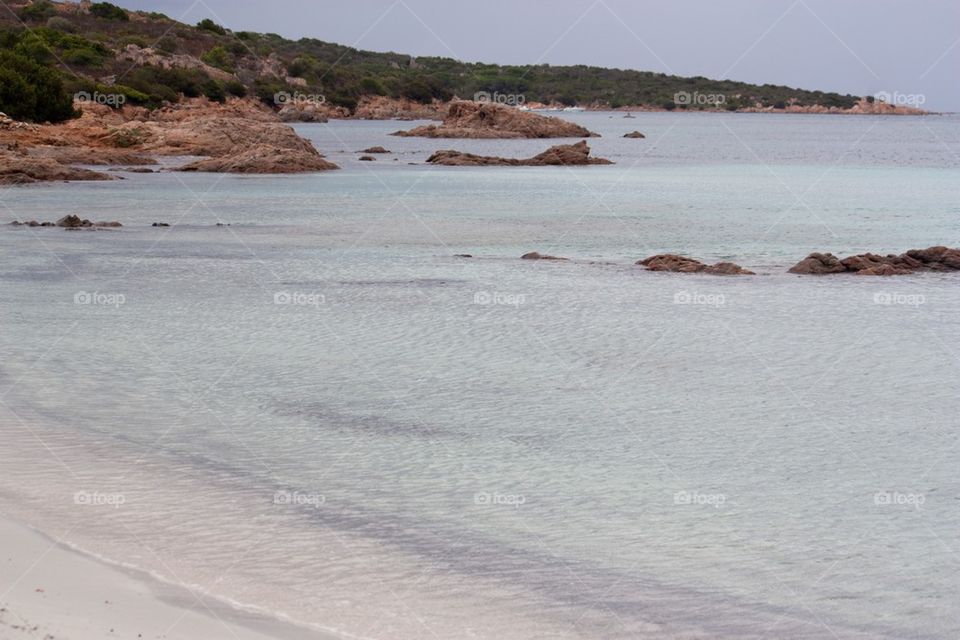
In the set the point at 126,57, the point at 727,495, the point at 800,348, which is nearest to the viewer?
the point at 727,495

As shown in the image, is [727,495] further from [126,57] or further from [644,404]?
[126,57]

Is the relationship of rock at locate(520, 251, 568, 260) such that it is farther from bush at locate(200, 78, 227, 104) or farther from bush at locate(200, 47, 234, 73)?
bush at locate(200, 47, 234, 73)

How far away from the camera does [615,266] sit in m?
19.6

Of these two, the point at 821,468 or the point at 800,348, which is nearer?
the point at 821,468

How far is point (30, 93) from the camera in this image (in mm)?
50188

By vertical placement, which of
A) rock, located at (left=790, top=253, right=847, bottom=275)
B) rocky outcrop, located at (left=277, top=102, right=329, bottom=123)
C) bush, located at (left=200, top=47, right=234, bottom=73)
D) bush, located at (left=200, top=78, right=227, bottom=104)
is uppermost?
bush, located at (left=200, top=47, right=234, bottom=73)

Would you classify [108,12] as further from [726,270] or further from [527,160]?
[726,270]

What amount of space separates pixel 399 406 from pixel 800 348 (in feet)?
16.0

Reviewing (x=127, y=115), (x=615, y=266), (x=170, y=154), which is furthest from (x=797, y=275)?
(x=127, y=115)

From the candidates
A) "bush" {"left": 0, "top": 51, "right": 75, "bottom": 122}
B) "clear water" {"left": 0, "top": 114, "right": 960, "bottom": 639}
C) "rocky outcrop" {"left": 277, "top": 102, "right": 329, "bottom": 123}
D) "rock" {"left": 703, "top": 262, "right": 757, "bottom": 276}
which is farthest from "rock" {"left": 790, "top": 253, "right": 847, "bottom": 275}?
"rocky outcrop" {"left": 277, "top": 102, "right": 329, "bottom": 123}

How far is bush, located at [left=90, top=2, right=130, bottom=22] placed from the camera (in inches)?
4707

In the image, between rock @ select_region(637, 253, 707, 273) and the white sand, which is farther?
rock @ select_region(637, 253, 707, 273)

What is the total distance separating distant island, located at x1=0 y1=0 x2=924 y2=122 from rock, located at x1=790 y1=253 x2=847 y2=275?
1544 inches

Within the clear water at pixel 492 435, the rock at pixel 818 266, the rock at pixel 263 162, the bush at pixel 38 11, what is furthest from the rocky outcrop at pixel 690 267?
the bush at pixel 38 11
